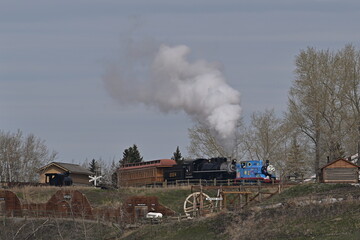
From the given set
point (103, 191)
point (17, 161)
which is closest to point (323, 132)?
point (103, 191)

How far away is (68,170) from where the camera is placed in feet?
343

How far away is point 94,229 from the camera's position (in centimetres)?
7400

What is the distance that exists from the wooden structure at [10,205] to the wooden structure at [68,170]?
19.3 m

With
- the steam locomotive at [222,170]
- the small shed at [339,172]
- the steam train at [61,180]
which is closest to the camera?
the small shed at [339,172]

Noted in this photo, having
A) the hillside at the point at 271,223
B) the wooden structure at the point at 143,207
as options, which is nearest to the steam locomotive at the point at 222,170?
the hillside at the point at 271,223

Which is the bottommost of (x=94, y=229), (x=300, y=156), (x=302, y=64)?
(x=94, y=229)

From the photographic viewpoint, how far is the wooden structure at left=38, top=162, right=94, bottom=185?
105 m

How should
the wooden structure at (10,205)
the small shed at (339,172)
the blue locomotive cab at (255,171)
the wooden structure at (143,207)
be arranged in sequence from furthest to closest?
the blue locomotive cab at (255,171)
the wooden structure at (10,205)
the wooden structure at (143,207)
the small shed at (339,172)

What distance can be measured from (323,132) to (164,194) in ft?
75.8

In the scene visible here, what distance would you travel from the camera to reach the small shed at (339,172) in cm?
7594

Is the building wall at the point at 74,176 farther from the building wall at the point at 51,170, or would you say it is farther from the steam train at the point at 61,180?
the steam train at the point at 61,180

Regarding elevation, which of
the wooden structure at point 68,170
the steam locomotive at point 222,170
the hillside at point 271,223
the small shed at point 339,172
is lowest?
the hillside at point 271,223

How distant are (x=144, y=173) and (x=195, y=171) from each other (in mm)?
11968

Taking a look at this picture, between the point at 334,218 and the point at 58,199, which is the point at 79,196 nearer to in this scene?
the point at 58,199
